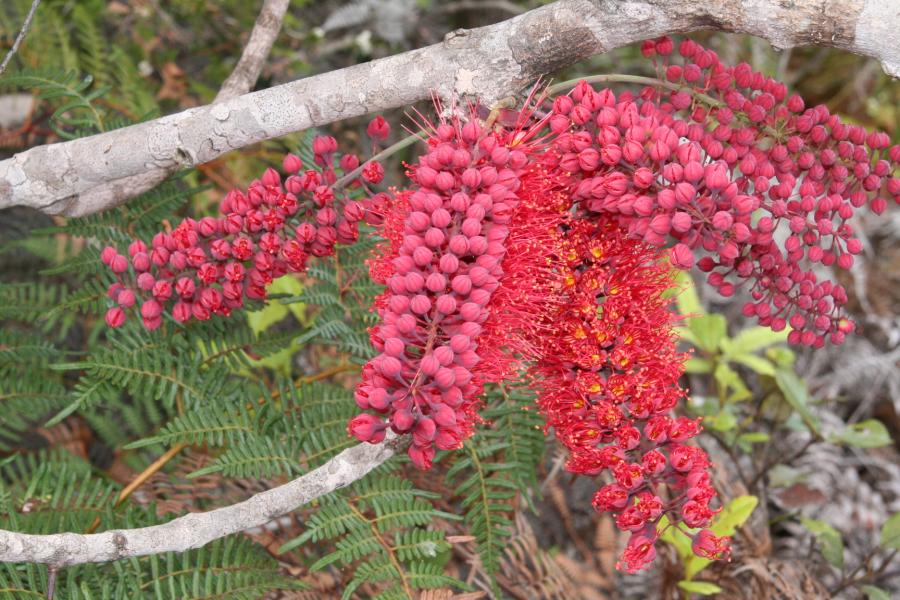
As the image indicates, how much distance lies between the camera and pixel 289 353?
6.79ft

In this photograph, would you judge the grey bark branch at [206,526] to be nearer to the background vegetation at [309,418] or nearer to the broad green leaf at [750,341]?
the background vegetation at [309,418]

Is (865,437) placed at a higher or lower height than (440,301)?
lower

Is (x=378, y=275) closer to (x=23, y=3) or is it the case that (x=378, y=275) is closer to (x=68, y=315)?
(x=68, y=315)

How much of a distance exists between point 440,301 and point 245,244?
0.46m

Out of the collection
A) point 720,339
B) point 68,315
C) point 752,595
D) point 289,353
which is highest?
point 68,315

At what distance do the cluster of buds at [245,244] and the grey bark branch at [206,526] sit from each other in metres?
0.36

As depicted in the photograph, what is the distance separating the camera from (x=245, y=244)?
1.32 meters

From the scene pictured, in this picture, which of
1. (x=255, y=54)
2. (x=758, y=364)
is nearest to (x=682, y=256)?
(x=255, y=54)

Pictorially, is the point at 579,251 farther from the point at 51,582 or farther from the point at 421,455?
the point at 51,582

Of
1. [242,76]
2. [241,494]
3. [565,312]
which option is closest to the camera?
[565,312]

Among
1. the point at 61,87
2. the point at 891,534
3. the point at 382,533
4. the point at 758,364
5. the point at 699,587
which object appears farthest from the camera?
the point at 758,364

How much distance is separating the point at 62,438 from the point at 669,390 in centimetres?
170

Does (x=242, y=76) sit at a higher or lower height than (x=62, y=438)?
higher

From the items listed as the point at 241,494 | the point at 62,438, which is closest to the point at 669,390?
the point at 241,494
